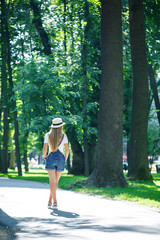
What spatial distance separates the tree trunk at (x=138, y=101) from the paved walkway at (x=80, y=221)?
778 centimetres

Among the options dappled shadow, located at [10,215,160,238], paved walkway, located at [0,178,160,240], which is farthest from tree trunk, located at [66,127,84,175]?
dappled shadow, located at [10,215,160,238]

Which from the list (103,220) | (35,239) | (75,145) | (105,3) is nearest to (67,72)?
(75,145)

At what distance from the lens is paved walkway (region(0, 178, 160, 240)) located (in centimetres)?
657

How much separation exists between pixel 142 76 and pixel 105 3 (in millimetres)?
4213

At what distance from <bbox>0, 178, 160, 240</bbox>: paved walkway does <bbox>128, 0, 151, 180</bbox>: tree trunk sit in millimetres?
7783

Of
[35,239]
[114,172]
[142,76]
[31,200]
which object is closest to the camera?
[35,239]

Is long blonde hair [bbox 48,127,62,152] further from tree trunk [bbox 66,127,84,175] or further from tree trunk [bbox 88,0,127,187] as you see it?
tree trunk [bbox 66,127,84,175]

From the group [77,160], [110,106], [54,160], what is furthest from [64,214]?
[77,160]

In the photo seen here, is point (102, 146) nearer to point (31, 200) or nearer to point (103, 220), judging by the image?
point (31, 200)

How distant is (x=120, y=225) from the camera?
7.41m

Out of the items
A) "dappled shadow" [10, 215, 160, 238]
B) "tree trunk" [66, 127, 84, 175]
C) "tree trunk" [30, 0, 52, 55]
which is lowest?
"dappled shadow" [10, 215, 160, 238]

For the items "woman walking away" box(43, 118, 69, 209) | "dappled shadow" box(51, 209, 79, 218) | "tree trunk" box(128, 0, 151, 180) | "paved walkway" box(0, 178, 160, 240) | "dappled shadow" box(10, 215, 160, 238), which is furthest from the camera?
"tree trunk" box(128, 0, 151, 180)

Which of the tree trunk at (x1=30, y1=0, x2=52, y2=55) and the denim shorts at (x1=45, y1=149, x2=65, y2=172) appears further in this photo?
the tree trunk at (x1=30, y1=0, x2=52, y2=55)

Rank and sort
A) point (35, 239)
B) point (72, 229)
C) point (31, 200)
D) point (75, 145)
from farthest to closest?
point (75, 145)
point (31, 200)
point (72, 229)
point (35, 239)
